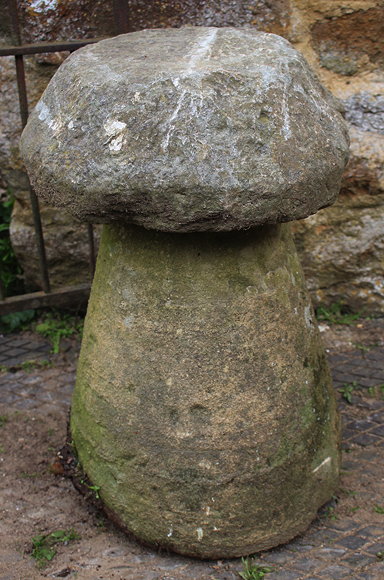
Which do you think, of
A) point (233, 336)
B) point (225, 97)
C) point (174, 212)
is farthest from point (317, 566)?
point (225, 97)

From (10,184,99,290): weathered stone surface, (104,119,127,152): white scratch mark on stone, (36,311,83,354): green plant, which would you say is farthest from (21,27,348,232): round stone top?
(36,311,83,354): green plant

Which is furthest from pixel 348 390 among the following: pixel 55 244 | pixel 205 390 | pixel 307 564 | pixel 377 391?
pixel 55 244

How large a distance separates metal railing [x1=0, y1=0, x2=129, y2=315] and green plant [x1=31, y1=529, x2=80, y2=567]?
1.24m

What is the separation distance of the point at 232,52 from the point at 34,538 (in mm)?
1578

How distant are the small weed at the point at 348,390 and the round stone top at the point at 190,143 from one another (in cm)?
124

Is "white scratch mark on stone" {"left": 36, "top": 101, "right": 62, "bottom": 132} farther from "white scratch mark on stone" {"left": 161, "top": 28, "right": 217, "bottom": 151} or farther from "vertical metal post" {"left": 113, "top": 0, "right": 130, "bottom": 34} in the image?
"vertical metal post" {"left": 113, "top": 0, "right": 130, "bottom": 34}

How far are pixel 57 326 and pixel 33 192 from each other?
810 millimetres

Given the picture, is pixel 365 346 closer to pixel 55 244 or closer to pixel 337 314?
pixel 337 314

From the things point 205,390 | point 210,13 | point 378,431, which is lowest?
point 378,431

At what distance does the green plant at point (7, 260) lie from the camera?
12.7 feet

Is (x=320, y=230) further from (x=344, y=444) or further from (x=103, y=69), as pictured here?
(x=103, y=69)

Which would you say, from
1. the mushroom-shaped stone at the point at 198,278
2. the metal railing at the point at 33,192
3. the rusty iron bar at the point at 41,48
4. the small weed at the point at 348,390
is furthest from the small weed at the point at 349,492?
the rusty iron bar at the point at 41,48

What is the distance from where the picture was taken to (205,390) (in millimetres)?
2156

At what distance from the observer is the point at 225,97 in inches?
74.5
